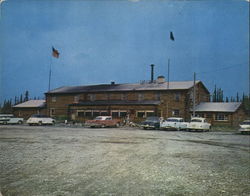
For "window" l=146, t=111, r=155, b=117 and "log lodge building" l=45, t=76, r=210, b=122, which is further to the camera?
"log lodge building" l=45, t=76, r=210, b=122

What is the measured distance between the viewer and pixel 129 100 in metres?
37.3

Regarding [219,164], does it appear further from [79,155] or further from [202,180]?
[79,155]

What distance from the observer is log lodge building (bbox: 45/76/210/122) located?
34.2m

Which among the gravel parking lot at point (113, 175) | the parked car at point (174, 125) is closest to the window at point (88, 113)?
the parked car at point (174, 125)

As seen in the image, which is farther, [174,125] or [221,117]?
[221,117]

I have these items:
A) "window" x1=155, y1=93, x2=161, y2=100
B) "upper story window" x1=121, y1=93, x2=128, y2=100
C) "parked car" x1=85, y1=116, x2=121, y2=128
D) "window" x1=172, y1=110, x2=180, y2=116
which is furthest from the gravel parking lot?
"upper story window" x1=121, y1=93, x2=128, y2=100

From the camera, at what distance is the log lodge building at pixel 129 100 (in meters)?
34.2

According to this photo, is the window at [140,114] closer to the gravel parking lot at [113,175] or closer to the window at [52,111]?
the window at [52,111]

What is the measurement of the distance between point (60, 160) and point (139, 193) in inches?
119

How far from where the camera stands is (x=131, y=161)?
22.6ft

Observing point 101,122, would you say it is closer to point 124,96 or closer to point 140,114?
point 140,114

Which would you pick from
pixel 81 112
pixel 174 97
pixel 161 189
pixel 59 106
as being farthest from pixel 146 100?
pixel 161 189

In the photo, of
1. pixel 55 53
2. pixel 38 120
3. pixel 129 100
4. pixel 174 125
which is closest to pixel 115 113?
pixel 129 100

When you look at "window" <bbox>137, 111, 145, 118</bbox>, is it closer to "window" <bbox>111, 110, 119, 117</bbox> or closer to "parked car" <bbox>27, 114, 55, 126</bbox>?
"window" <bbox>111, 110, 119, 117</bbox>
